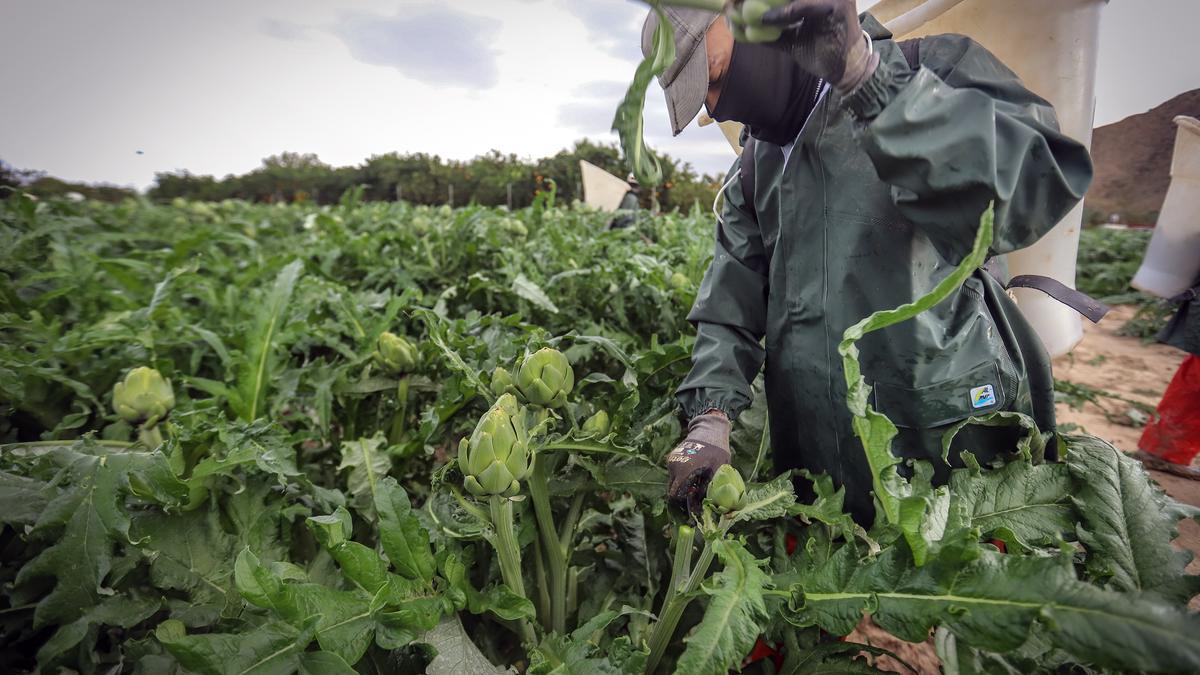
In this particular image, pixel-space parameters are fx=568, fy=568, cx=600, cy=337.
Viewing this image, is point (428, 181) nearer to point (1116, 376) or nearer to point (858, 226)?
point (1116, 376)

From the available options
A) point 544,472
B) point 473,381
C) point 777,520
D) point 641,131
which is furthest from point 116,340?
point 777,520

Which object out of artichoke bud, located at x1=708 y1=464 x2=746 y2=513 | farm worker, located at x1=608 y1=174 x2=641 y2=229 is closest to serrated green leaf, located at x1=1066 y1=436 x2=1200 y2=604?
artichoke bud, located at x1=708 y1=464 x2=746 y2=513

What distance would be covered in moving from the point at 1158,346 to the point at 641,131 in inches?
288

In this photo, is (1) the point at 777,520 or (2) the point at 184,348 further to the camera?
(2) the point at 184,348

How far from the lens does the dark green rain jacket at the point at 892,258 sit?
2.62 feet

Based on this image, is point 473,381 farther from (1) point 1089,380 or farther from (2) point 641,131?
(1) point 1089,380

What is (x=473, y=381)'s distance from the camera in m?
1.06

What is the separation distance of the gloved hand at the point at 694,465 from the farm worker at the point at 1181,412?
9.56 feet

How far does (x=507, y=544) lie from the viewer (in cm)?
87

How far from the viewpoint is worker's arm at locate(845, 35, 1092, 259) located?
2.55ft

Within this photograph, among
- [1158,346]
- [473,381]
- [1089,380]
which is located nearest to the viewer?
[473,381]

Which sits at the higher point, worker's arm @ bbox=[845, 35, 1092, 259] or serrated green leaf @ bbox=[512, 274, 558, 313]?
worker's arm @ bbox=[845, 35, 1092, 259]

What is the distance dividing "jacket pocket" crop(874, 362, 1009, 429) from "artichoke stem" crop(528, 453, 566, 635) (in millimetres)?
678

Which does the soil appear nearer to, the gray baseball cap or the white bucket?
the white bucket
